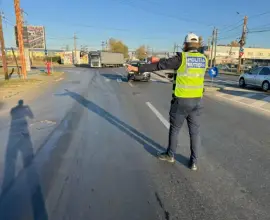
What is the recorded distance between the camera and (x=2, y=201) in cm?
311

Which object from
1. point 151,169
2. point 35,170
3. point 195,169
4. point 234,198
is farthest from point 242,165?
point 35,170

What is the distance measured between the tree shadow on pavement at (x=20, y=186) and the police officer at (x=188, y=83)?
233cm

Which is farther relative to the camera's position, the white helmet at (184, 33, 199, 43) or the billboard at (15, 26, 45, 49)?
the billboard at (15, 26, 45, 49)

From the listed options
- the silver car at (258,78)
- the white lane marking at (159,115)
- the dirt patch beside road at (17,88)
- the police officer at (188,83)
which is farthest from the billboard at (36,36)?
the police officer at (188,83)

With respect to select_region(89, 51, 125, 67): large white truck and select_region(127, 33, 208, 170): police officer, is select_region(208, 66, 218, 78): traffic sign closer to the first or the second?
select_region(127, 33, 208, 170): police officer

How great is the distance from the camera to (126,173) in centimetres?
394

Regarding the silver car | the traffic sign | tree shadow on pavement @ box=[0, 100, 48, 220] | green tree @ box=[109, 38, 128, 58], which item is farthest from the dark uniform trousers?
green tree @ box=[109, 38, 128, 58]

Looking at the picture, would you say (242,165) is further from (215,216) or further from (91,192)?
(91,192)

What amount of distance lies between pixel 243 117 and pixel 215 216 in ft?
20.1

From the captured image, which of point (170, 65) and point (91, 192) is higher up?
point (170, 65)

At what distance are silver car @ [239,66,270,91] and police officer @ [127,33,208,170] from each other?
1418cm

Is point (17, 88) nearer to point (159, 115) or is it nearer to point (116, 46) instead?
point (159, 115)

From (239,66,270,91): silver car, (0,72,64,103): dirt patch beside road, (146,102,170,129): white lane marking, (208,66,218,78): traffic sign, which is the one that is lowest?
(0,72,64,103): dirt patch beside road

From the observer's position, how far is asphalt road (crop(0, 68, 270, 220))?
2980 millimetres
